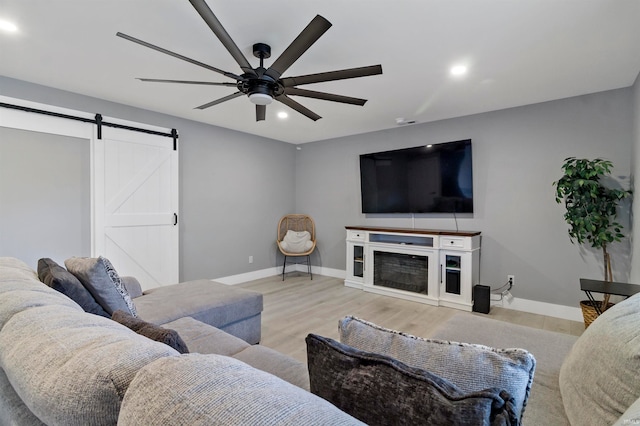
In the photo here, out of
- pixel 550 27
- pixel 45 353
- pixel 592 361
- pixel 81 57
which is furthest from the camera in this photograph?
pixel 81 57

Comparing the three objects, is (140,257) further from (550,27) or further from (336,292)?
(550,27)

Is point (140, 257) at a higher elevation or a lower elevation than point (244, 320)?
higher

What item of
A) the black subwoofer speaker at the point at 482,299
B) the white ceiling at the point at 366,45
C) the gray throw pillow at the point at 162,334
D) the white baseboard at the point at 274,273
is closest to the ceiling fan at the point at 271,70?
the white ceiling at the point at 366,45

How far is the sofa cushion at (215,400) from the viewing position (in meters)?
0.44

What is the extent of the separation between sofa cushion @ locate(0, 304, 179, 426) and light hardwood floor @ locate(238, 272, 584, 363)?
200 centimetres

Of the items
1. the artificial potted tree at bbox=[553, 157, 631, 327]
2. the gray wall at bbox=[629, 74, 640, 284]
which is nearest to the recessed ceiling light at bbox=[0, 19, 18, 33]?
the artificial potted tree at bbox=[553, 157, 631, 327]

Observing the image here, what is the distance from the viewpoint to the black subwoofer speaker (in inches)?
141

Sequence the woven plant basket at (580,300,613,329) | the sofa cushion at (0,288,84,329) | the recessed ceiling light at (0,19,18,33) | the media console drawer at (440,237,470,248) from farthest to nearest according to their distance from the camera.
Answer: the media console drawer at (440,237,470,248) → the woven plant basket at (580,300,613,329) → the recessed ceiling light at (0,19,18,33) → the sofa cushion at (0,288,84,329)

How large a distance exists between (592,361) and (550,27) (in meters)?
2.15

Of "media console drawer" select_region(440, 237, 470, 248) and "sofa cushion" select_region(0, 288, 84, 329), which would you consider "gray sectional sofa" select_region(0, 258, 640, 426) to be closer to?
"sofa cushion" select_region(0, 288, 84, 329)

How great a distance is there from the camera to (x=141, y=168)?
384 cm

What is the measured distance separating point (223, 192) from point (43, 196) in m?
2.12

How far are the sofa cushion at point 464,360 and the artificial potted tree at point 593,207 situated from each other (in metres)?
3.03

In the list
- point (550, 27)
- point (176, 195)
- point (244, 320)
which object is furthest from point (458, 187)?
point (176, 195)
